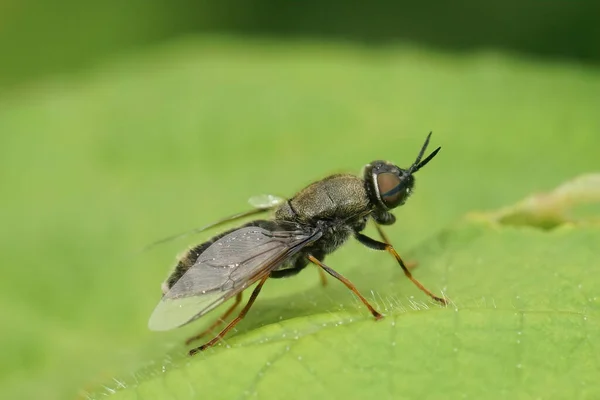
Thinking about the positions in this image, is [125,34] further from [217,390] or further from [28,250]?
[217,390]

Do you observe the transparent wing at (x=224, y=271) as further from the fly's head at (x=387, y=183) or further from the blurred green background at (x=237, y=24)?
the blurred green background at (x=237, y=24)

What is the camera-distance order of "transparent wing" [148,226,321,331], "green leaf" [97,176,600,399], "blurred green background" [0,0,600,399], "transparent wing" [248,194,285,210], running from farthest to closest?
"blurred green background" [0,0,600,399] → "transparent wing" [248,194,285,210] → "transparent wing" [148,226,321,331] → "green leaf" [97,176,600,399]

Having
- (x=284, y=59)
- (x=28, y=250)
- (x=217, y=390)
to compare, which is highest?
(x=284, y=59)

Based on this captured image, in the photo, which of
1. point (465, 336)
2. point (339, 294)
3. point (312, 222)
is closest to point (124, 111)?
point (312, 222)

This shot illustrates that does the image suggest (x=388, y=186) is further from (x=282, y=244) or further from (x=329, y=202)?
(x=282, y=244)

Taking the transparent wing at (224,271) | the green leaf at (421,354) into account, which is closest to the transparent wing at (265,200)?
the transparent wing at (224,271)

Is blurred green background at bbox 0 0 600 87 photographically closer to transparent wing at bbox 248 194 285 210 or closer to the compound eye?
transparent wing at bbox 248 194 285 210

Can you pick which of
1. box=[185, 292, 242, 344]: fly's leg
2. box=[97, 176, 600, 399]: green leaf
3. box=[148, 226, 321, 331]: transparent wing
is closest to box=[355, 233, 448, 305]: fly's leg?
box=[97, 176, 600, 399]: green leaf
